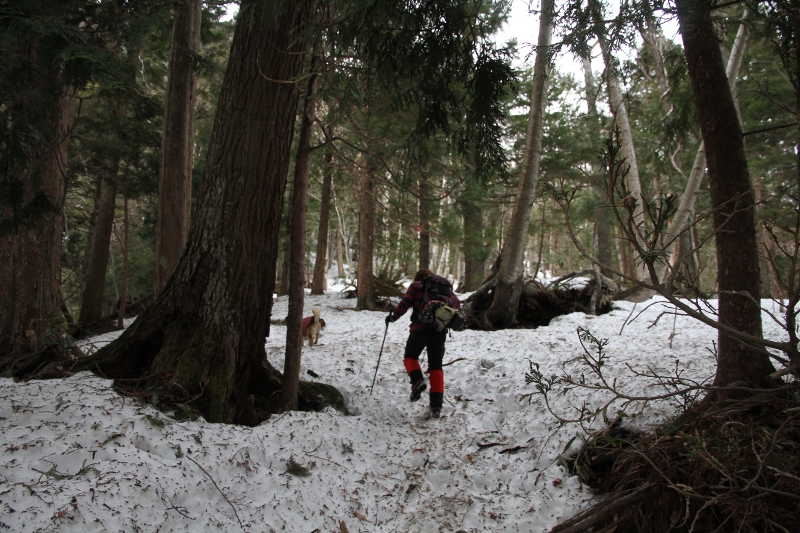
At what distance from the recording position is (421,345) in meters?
5.07

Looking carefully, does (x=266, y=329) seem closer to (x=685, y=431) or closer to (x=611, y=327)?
(x=685, y=431)

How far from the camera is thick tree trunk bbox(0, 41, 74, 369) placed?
14.2 feet

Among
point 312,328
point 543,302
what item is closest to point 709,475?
point 312,328

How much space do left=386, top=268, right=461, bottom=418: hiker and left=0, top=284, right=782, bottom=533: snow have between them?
11.0 inches

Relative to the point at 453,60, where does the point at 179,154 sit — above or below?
below

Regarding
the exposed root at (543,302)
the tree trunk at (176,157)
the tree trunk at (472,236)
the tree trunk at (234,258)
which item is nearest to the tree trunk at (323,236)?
the tree trunk at (472,236)

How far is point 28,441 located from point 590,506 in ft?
12.6

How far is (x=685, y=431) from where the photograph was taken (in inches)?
122

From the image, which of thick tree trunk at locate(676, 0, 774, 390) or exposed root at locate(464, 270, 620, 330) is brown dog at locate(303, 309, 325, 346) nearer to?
exposed root at locate(464, 270, 620, 330)

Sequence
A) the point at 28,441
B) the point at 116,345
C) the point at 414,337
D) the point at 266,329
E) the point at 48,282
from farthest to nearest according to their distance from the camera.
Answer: the point at 48,282
the point at 414,337
the point at 266,329
the point at 116,345
the point at 28,441

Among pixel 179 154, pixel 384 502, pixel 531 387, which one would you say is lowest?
pixel 384 502

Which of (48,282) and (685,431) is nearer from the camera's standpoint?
(685,431)

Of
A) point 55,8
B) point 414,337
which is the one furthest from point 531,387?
point 55,8

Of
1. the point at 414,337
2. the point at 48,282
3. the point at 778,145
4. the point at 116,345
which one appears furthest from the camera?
the point at 778,145
